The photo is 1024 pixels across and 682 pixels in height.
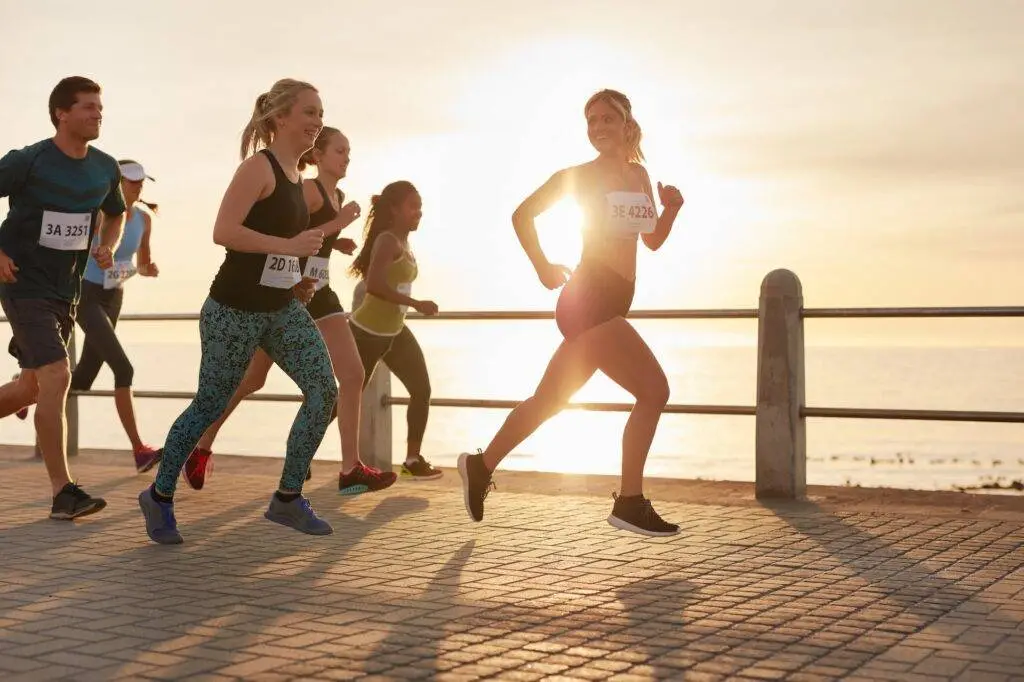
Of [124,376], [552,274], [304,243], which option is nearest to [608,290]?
[552,274]

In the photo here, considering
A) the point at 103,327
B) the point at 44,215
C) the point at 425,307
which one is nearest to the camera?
the point at 44,215

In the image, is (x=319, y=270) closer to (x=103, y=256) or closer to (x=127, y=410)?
(x=103, y=256)

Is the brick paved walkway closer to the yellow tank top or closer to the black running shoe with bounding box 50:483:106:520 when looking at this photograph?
the black running shoe with bounding box 50:483:106:520

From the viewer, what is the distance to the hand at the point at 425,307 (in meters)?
9.20

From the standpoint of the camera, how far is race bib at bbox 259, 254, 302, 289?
6.57 meters

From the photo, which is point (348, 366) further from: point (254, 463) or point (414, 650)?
point (414, 650)

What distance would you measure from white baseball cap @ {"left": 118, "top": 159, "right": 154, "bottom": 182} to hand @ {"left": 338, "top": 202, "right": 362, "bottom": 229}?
3645 millimetres

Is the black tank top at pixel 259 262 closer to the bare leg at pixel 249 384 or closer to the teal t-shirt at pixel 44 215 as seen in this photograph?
the teal t-shirt at pixel 44 215

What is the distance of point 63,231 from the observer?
7488 millimetres

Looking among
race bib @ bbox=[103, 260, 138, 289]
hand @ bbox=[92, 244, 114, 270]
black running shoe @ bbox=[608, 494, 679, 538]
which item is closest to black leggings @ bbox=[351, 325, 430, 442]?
race bib @ bbox=[103, 260, 138, 289]

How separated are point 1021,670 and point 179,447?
3.85 m

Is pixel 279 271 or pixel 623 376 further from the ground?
pixel 279 271

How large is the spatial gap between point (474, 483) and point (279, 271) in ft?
4.96

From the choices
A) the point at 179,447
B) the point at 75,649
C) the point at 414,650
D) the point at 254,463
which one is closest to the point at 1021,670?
the point at 414,650
